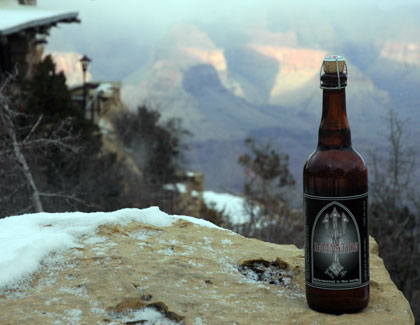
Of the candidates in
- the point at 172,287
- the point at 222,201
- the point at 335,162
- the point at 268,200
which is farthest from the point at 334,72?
the point at 222,201

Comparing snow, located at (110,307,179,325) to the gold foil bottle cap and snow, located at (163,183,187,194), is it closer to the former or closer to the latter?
the gold foil bottle cap

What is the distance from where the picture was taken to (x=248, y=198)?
65.4ft

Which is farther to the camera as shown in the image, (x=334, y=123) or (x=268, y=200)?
(x=268, y=200)

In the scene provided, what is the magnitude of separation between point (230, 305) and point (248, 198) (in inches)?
700

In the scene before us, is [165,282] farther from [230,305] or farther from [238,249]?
[238,249]

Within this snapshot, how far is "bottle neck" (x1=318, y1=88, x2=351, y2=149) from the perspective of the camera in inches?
85.8

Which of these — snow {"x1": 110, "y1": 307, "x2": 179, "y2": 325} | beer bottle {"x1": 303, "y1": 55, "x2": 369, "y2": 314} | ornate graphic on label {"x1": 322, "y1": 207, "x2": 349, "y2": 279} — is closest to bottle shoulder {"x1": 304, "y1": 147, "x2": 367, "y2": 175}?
beer bottle {"x1": 303, "y1": 55, "x2": 369, "y2": 314}

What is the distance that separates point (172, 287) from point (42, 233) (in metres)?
0.75

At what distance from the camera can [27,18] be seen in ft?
74.5

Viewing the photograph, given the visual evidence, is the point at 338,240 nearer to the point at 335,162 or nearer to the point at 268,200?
the point at 335,162

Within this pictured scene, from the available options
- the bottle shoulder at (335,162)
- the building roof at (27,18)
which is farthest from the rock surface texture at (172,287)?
the building roof at (27,18)

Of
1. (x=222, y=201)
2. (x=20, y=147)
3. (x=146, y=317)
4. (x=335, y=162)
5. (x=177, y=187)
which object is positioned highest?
(x=335, y=162)

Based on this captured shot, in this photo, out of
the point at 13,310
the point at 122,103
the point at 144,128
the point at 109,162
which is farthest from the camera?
the point at 122,103

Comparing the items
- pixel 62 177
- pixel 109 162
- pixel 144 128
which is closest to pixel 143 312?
pixel 62 177
